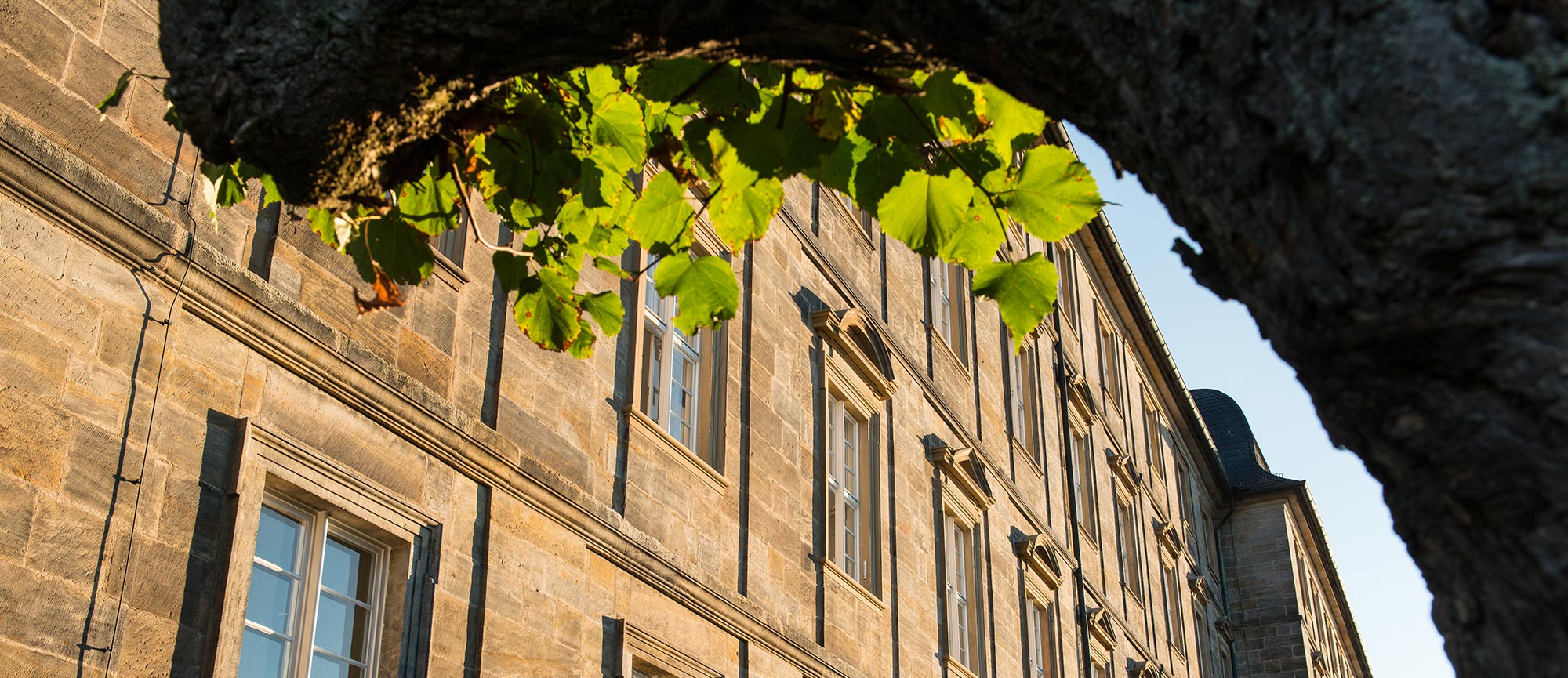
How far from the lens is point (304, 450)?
8320 mm

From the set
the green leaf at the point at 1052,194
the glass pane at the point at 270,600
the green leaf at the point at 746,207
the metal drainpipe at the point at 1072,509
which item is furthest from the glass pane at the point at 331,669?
the metal drainpipe at the point at 1072,509

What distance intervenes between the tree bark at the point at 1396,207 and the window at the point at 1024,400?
2105 cm

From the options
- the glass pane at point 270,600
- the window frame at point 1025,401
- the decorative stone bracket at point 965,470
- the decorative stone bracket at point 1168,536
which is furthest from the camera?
the decorative stone bracket at point 1168,536

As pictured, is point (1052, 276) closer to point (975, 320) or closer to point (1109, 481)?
point (975, 320)

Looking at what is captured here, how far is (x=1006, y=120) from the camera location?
420cm

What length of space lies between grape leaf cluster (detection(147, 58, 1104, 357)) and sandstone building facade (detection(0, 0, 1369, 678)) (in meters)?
0.55

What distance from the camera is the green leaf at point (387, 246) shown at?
467 centimetres

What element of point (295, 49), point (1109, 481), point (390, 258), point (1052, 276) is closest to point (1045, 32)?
point (295, 49)

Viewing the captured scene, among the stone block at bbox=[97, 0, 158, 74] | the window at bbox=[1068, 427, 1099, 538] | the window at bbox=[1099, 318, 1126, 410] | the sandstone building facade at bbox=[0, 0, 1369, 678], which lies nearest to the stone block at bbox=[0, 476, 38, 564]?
the sandstone building facade at bbox=[0, 0, 1369, 678]

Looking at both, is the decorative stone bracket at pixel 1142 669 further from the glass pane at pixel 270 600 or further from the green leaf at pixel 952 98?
the green leaf at pixel 952 98

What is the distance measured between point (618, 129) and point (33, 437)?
3.39 meters

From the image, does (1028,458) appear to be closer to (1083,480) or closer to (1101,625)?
(1101,625)

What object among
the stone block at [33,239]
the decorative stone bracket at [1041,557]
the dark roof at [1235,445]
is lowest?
the stone block at [33,239]

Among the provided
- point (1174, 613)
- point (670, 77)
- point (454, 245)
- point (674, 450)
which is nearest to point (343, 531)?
point (454, 245)
